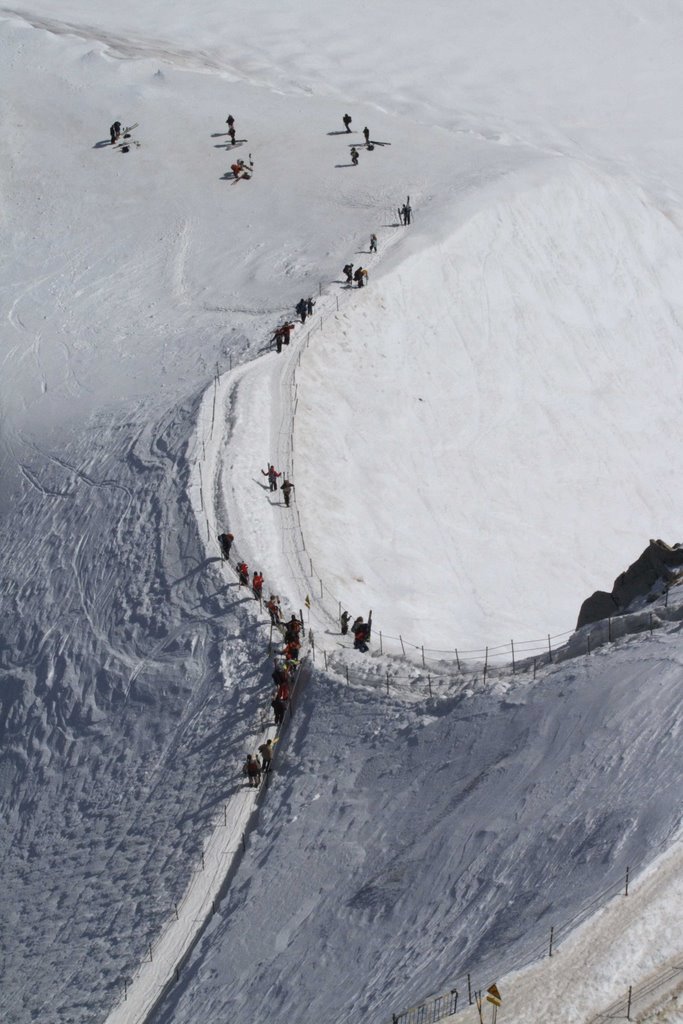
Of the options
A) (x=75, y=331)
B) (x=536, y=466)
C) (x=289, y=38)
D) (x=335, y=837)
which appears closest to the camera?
(x=335, y=837)

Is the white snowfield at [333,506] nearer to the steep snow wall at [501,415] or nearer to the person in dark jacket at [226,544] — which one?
the steep snow wall at [501,415]

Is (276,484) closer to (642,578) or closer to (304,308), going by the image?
(304,308)

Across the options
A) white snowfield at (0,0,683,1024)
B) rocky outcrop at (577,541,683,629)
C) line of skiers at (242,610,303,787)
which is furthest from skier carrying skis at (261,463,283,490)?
rocky outcrop at (577,541,683,629)

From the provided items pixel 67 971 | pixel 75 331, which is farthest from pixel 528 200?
pixel 67 971

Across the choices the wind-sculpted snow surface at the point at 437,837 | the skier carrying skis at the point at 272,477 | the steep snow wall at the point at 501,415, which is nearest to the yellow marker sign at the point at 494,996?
the wind-sculpted snow surface at the point at 437,837

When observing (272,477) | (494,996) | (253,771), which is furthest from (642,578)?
(494,996)

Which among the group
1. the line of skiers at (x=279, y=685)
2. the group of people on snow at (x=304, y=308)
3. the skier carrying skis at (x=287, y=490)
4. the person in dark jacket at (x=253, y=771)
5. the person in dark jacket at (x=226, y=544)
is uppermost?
the group of people on snow at (x=304, y=308)

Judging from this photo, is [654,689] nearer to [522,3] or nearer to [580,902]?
[580,902]
